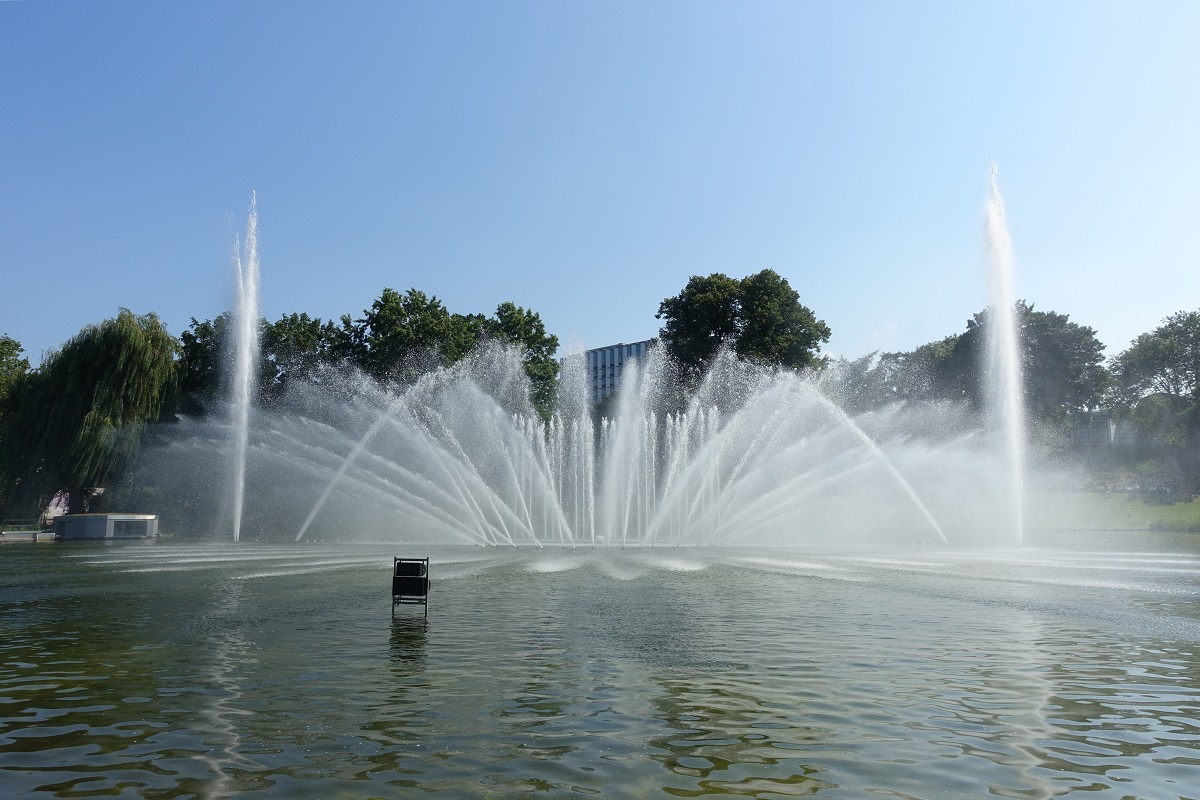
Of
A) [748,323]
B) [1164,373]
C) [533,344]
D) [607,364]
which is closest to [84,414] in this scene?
[533,344]

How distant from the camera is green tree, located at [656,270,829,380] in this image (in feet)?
208

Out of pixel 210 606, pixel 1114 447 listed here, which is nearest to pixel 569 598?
pixel 210 606

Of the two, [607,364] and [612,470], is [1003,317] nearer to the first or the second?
[612,470]

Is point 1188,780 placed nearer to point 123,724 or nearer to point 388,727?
point 388,727

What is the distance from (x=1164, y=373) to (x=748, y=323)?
2002 inches

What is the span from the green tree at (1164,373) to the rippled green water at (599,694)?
7909 cm

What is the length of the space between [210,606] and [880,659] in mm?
12864

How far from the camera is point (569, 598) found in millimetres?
19672

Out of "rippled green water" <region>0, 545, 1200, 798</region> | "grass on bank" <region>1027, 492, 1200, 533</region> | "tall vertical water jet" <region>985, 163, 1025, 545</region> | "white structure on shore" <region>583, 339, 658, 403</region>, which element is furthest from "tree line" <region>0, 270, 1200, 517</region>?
"white structure on shore" <region>583, 339, 658, 403</region>

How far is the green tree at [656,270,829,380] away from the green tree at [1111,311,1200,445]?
4360 centimetres

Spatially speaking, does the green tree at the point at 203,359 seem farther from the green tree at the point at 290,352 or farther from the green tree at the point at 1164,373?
the green tree at the point at 1164,373

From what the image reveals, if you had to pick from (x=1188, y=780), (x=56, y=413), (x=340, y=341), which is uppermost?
(x=340, y=341)

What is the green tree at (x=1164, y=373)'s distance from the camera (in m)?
87.2

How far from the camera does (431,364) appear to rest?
205 feet
